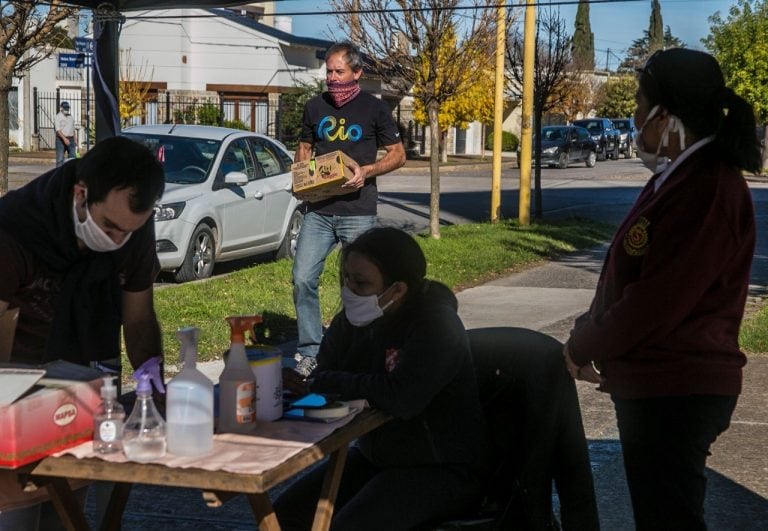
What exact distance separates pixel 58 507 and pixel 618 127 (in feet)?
166

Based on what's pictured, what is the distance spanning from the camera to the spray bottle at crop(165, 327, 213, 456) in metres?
3.04

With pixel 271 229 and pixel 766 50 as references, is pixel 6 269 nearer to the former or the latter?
pixel 271 229

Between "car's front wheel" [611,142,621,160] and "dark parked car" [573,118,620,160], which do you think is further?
"car's front wheel" [611,142,621,160]

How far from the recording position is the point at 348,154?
7.25 meters

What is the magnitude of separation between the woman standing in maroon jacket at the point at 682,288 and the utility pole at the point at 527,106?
13.8 metres

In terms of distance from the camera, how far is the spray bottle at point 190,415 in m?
3.04

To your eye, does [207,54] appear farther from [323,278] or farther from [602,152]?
[323,278]

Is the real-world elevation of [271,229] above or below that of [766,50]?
below

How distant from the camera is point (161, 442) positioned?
10.1ft

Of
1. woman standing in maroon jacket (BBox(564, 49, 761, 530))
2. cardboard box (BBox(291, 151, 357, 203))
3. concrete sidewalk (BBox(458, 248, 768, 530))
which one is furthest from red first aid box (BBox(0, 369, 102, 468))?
cardboard box (BBox(291, 151, 357, 203))

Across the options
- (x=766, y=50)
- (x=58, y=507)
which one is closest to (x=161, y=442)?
(x=58, y=507)

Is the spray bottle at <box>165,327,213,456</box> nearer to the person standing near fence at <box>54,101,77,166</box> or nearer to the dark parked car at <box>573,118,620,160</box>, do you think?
the person standing near fence at <box>54,101,77,166</box>

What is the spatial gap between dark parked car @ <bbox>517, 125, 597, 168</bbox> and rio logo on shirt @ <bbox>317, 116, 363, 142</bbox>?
34423 millimetres

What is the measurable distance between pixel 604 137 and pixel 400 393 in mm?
46625
